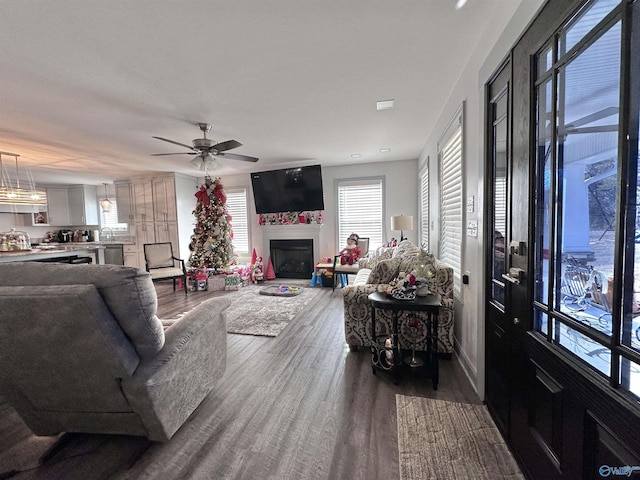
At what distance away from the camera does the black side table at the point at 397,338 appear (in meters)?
2.08

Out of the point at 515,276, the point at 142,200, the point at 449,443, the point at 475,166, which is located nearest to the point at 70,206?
the point at 142,200

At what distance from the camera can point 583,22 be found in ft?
3.11

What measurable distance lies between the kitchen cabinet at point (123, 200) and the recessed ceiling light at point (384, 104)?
635 centimetres

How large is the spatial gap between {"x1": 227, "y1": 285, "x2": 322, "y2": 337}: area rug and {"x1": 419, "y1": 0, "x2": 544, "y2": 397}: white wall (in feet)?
6.65

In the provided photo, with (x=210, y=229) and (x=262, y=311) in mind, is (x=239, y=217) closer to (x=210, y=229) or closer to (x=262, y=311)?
(x=210, y=229)

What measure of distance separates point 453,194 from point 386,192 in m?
2.96

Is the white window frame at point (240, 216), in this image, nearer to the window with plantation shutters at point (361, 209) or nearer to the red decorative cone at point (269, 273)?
the red decorative cone at point (269, 273)

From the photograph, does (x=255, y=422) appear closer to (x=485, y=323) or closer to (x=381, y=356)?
(x=381, y=356)

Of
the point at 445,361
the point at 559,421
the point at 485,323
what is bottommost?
the point at 445,361

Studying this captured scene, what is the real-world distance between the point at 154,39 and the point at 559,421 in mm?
3012

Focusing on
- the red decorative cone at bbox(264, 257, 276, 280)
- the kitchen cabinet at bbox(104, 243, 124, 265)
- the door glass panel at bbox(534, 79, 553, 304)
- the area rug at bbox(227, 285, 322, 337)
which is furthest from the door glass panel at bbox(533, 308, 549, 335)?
the kitchen cabinet at bbox(104, 243, 124, 265)

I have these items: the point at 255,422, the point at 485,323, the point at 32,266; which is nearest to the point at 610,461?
the point at 485,323

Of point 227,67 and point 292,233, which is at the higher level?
point 227,67

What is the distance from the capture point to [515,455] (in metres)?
1.43
